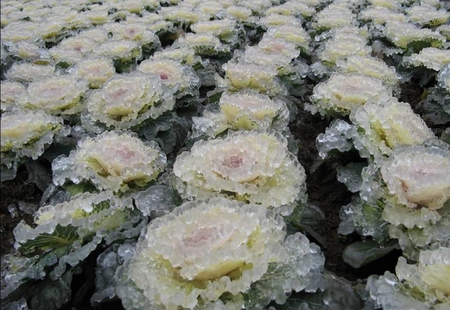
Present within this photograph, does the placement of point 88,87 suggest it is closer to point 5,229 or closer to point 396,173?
point 5,229

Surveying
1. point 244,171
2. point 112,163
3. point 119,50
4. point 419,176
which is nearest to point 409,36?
point 119,50

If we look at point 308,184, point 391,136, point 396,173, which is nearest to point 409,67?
point 308,184

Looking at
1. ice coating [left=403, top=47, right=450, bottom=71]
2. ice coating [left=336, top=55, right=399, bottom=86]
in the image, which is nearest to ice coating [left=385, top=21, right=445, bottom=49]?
ice coating [left=403, top=47, right=450, bottom=71]

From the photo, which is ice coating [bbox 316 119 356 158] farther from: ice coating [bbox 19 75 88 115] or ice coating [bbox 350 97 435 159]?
ice coating [bbox 19 75 88 115]

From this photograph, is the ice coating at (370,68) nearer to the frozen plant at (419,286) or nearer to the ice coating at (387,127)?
the ice coating at (387,127)

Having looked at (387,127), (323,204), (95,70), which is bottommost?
(323,204)

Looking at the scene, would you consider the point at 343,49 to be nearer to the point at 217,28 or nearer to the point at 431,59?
the point at 431,59
